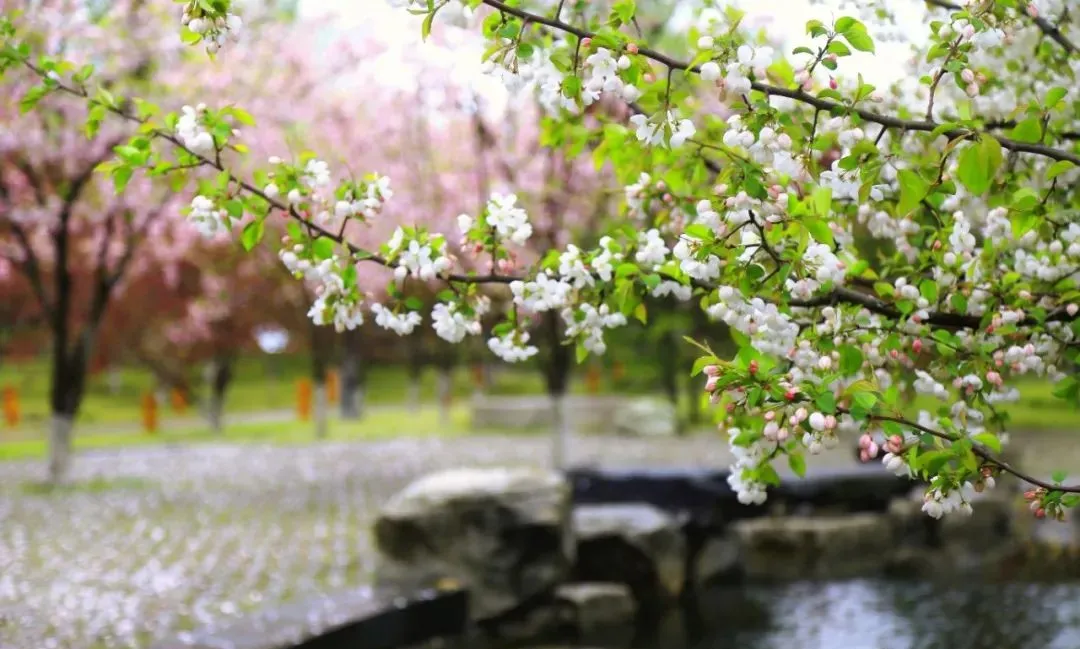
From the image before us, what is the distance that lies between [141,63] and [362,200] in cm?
1289

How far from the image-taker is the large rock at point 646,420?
2447cm

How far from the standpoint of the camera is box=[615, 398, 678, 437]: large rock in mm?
24469

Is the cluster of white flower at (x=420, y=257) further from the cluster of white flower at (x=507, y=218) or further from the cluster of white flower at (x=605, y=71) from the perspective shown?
the cluster of white flower at (x=605, y=71)

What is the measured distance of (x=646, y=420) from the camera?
2475 cm

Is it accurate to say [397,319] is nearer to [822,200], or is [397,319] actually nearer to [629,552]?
[822,200]

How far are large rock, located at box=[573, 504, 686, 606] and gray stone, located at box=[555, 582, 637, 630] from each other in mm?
622

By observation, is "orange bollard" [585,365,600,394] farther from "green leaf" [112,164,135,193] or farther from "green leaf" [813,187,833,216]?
"green leaf" [813,187,833,216]

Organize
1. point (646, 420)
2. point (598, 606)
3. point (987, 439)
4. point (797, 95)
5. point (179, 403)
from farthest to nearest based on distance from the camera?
point (179, 403) < point (646, 420) < point (598, 606) < point (797, 95) < point (987, 439)

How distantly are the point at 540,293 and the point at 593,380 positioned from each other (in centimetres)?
3450

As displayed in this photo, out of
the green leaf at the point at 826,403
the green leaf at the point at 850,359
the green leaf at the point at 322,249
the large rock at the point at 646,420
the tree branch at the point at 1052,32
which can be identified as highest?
the tree branch at the point at 1052,32

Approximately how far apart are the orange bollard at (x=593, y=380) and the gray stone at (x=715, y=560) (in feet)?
87.0

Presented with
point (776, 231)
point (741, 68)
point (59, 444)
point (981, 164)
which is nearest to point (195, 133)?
point (741, 68)

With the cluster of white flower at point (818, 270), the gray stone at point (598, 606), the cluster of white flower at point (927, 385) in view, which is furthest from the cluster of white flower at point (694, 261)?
the gray stone at point (598, 606)

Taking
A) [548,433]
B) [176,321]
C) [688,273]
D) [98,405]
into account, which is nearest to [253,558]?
[688,273]
